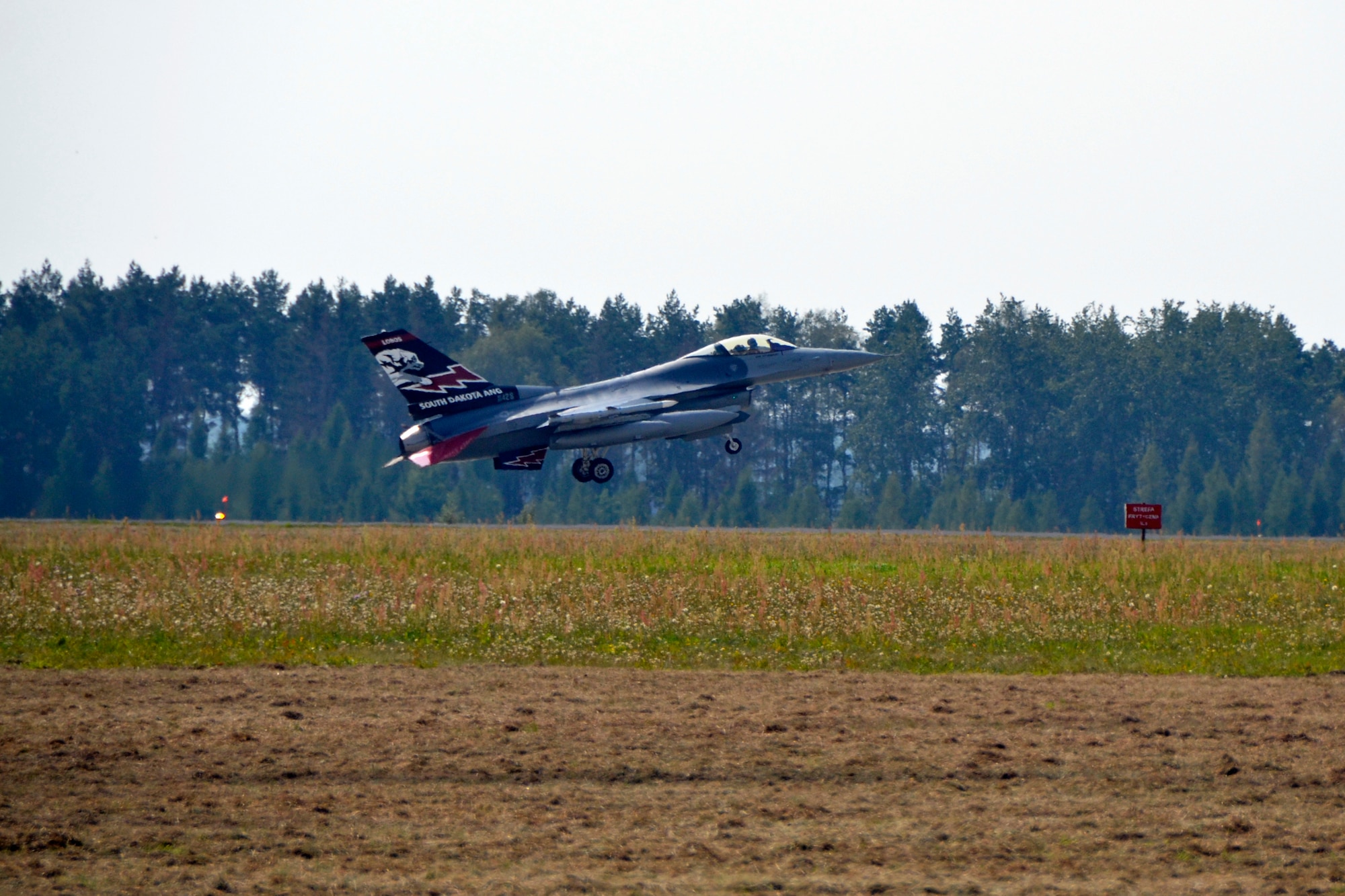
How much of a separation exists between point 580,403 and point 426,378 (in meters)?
3.86

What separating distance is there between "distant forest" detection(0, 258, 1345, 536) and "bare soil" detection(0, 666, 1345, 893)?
62469 millimetres

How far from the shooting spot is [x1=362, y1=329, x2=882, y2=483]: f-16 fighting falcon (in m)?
33.8

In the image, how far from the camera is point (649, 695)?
13.3 meters

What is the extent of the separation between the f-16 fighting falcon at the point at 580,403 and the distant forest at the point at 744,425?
40.6 m

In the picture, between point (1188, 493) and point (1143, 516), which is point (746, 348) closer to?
point (1143, 516)

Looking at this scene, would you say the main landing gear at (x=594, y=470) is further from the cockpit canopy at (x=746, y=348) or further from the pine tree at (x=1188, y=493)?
the pine tree at (x=1188, y=493)

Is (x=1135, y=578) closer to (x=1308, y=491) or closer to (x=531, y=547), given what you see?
(x=531, y=547)

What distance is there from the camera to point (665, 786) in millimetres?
9906

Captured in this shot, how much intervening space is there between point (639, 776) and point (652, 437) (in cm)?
2394

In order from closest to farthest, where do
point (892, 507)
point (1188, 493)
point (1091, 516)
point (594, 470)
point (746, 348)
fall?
point (594, 470) < point (746, 348) < point (1188, 493) < point (1091, 516) < point (892, 507)

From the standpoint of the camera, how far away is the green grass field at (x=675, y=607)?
54.2 feet

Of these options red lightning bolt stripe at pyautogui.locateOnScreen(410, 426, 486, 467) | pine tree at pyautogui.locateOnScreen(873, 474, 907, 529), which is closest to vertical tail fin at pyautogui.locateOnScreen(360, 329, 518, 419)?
red lightning bolt stripe at pyautogui.locateOnScreen(410, 426, 486, 467)

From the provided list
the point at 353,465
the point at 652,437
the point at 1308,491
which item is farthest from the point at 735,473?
the point at 652,437

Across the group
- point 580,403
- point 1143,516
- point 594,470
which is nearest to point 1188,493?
point 1143,516
